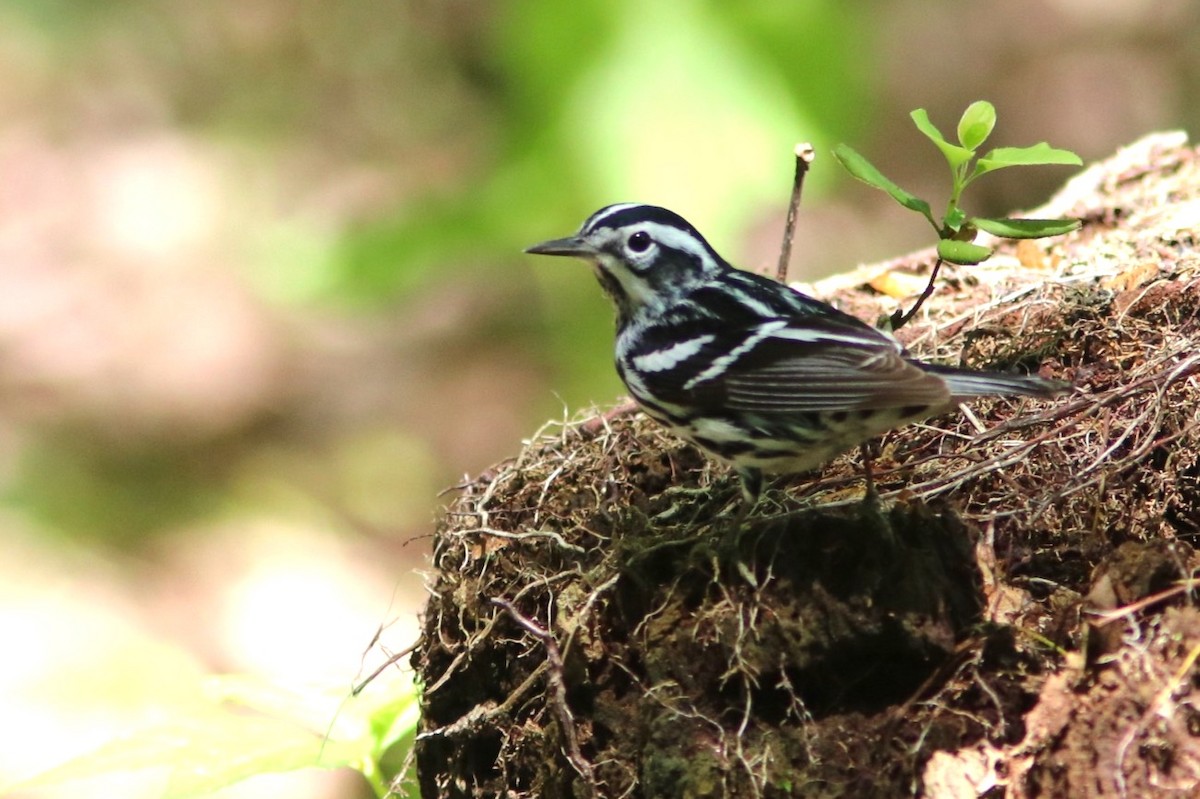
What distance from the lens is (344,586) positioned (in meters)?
6.84

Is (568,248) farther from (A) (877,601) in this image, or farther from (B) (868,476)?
(A) (877,601)

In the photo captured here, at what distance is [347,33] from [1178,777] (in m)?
7.84

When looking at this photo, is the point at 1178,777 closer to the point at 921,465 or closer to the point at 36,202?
the point at 921,465

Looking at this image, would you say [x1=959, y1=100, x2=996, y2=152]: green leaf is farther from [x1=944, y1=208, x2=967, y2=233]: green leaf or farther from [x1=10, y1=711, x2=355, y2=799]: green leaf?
[x1=10, y1=711, x2=355, y2=799]: green leaf

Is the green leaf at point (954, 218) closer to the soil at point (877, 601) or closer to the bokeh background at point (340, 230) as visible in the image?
the soil at point (877, 601)

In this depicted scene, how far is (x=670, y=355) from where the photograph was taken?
2885mm

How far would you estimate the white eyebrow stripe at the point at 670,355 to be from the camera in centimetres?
286

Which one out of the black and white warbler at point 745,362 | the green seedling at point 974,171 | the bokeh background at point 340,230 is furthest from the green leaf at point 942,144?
the bokeh background at point 340,230

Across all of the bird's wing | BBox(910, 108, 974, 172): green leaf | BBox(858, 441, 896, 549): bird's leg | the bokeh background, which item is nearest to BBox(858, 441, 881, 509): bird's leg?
BBox(858, 441, 896, 549): bird's leg

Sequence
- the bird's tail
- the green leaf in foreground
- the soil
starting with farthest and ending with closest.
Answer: the green leaf in foreground < the bird's tail < the soil

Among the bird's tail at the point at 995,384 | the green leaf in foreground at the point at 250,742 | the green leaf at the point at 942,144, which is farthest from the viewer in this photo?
the green leaf in foreground at the point at 250,742

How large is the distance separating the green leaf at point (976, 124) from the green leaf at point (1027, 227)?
7.0 inches

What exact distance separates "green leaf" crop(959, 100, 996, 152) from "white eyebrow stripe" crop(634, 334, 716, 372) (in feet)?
2.34

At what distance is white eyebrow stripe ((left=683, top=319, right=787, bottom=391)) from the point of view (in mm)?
2766
